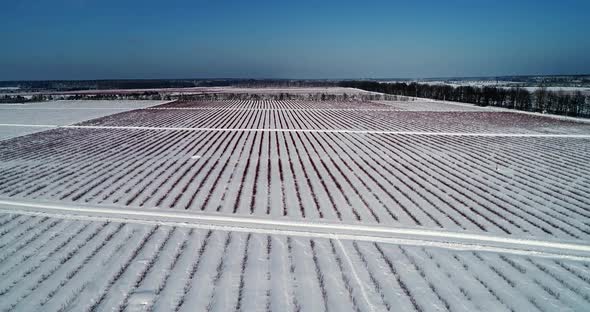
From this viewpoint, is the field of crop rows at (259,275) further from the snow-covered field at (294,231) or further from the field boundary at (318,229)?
the field boundary at (318,229)

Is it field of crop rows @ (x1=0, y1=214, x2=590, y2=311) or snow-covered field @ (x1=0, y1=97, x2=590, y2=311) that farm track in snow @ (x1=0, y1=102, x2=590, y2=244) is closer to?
snow-covered field @ (x1=0, y1=97, x2=590, y2=311)

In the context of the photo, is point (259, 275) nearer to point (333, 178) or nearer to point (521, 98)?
point (333, 178)

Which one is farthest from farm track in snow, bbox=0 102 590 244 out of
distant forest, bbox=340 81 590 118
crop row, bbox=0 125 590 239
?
distant forest, bbox=340 81 590 118

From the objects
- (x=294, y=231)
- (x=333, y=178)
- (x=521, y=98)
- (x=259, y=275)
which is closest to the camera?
(x=259, y=275)

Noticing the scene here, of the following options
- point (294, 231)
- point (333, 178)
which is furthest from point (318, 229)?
point (333, 178)

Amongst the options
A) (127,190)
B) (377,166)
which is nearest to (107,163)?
(127,190)

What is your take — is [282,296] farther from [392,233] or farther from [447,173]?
[447,173]

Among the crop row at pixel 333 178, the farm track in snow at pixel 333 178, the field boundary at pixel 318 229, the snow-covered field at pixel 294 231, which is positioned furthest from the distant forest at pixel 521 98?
the field boundary at pixel 318 229
